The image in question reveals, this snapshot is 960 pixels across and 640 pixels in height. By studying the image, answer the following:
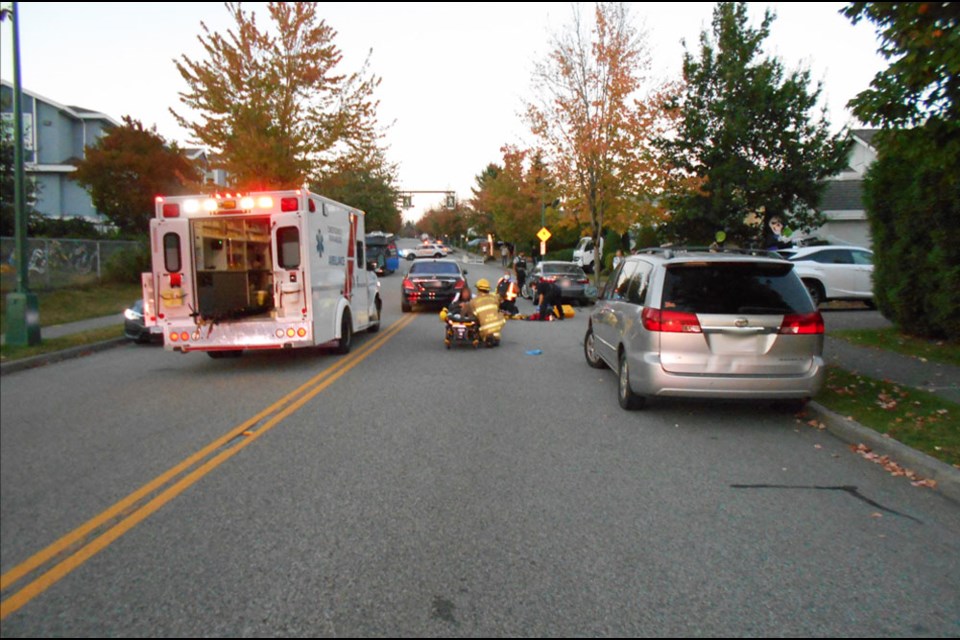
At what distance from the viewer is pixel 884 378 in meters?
9.77

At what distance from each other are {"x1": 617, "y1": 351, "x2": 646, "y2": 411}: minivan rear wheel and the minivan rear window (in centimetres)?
107

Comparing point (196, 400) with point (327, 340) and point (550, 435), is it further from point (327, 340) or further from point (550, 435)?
point (550, 435)

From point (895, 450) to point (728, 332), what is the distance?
1822 mm

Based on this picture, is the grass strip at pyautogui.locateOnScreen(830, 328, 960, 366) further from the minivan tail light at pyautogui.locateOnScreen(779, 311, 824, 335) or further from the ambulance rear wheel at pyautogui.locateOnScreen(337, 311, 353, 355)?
the ambulance rear wheel at pyautogui.locateOnScreen(337, 311, 353, 355)

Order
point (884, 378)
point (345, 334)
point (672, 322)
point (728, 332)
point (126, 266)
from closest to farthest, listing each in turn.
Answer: point (728, 332) < point (672, 322) < point (884, 378) < point (345, 334) < point (126, 266)

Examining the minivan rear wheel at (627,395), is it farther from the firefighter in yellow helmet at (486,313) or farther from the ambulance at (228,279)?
the firefighter in yellow helmet at (486,313)

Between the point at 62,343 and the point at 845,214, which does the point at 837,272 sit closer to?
the point at 845,214

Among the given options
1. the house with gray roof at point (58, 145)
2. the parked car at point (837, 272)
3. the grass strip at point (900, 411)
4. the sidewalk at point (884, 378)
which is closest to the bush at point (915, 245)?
the sidewalk at point (884, 378)

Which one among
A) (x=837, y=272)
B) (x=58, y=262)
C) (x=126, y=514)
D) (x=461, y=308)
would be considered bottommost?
(x=126, y=514)

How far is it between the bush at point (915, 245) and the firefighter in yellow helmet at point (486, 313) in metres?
6.94

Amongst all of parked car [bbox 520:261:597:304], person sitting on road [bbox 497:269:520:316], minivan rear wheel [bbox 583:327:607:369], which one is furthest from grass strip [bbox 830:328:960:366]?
parked car [bbox 520:261:597:304]

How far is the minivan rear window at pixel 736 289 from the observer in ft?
25.2

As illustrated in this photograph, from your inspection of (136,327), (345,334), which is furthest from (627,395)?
(136,327)

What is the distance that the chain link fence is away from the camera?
68.5ft
